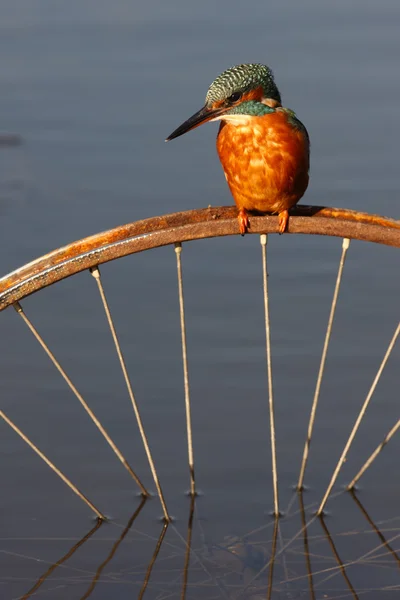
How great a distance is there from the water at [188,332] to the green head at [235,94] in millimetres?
1268

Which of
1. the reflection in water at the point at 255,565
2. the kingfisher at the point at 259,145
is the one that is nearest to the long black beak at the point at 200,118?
the kingfisher at the point at 259,145

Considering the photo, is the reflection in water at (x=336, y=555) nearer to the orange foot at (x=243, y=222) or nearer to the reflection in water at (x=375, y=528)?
the reflection in water at (x=375, y=528)

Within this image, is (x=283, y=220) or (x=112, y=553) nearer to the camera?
(x=283, y=220)

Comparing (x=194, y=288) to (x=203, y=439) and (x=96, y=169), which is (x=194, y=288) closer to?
(x=203, y=439)

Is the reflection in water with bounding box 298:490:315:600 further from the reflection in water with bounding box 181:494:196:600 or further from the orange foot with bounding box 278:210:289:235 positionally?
the orange foot with bounding box 278:210:289:235

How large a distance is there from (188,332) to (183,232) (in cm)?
159

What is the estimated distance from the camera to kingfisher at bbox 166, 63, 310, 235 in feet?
10.1

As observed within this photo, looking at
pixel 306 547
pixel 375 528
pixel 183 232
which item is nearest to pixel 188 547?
pixel 306 547

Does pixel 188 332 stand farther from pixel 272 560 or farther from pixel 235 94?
pixel 235 94

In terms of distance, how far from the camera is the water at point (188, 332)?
3.71m

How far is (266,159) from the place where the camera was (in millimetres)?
3164

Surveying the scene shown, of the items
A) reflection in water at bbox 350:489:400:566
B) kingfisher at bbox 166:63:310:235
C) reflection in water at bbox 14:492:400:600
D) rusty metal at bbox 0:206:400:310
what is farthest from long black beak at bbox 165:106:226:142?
reflection in water at bbox 350:489:400:566

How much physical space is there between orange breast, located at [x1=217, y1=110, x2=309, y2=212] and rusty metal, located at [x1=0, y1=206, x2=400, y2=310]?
0.22 feet

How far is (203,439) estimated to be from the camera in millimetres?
4172
